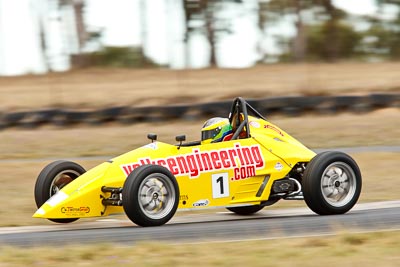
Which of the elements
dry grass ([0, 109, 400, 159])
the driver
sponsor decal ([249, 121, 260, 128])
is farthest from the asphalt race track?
dry grass ([0, 109, 400, 159])

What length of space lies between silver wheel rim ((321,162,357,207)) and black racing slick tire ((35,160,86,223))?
2848 mm

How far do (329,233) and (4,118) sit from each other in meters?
15.6

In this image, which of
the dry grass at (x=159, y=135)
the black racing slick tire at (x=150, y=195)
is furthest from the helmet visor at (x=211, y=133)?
the dry grass at (x=159, y=135)

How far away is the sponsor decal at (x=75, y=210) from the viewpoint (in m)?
9.73

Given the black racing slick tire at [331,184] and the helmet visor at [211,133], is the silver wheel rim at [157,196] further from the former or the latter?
the black racing slick tire at [331,184]

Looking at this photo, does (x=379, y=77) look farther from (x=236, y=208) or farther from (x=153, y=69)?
(x=236, y=208)

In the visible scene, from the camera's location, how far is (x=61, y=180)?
10.7 metres

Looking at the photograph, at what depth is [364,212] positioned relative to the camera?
10.9m

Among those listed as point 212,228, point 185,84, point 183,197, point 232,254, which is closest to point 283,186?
point 183,197

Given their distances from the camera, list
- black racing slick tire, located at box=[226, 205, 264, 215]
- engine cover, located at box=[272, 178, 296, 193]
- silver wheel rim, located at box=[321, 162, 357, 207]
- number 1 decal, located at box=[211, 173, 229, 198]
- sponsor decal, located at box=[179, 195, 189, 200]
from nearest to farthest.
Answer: sponsor decal, located at box=[179, 195, 189, 200] → number 1 decal, located at box=[211, 173, 229, 198] → silver wheel rim, located at box=[321, 162, 357, 207] → engine cover, located at box=[272, 178, 296, 193] → black racing slick tire, located at box=[226, 205, 264, 215]

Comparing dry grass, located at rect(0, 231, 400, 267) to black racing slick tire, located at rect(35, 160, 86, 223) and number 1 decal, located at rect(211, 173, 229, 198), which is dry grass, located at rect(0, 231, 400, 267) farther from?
black racing slick tire, located at rect(35, 160, 86, 223)

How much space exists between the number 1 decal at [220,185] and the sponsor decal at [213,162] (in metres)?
0.09

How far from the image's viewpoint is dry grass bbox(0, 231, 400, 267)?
730 centimetres

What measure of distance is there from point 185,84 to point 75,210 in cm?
1817
